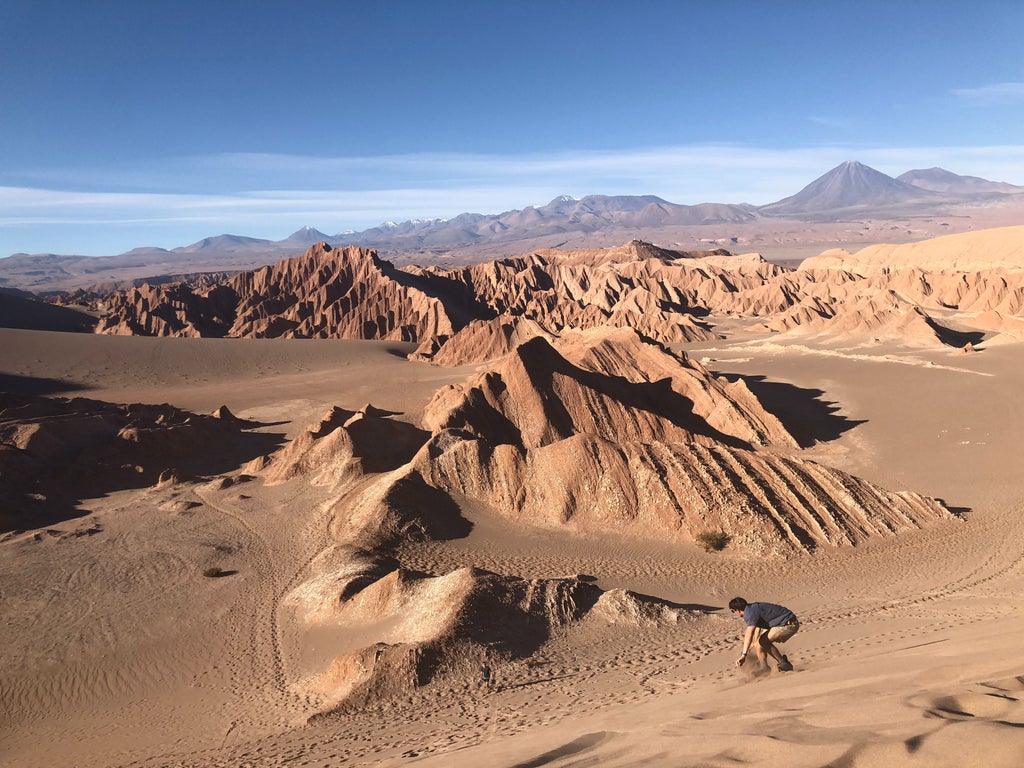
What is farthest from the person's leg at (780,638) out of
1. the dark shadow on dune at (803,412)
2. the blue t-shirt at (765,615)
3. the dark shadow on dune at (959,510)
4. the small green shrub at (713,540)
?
the dark shadow on dune at (803,412)

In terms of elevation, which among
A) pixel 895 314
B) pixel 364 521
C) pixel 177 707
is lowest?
pixel 177 707

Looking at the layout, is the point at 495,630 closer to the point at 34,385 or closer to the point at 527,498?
the point at 527,498

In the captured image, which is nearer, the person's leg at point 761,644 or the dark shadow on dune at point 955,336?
the person's leg at point 761,644

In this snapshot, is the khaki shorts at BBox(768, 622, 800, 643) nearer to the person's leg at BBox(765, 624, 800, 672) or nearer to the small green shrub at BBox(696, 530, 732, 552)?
the person's leg at BBox(765, 624, 800, 672)

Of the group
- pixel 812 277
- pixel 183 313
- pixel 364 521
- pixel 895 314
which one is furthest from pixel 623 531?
pixel 812 277

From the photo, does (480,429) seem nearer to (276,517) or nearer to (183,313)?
(276,517)

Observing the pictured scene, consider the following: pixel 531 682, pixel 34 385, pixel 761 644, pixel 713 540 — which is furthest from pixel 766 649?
pixel 34 385

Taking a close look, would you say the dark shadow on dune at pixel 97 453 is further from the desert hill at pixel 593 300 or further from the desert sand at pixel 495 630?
the desert hill at pixel 593 300
